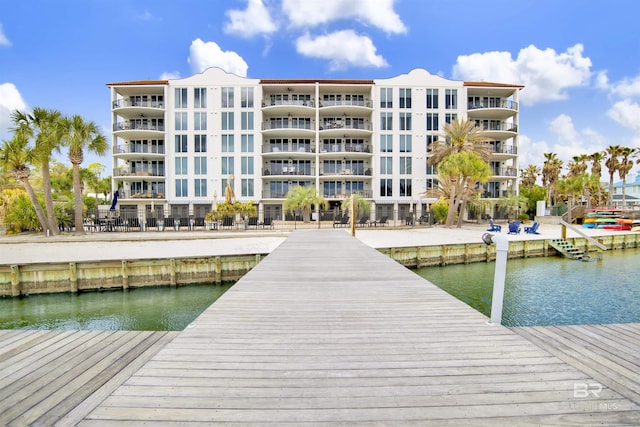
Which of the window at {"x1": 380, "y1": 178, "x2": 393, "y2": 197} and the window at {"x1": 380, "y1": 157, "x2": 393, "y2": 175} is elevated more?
the window at {"x1": 380, "y1": 157, "x2": 393, "y2": 175}

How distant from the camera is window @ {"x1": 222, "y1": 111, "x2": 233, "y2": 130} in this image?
1422 inches

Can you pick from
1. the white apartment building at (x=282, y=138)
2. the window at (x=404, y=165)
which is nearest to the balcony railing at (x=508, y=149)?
the white apartment building at (x=282, y=138)

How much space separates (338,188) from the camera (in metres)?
37.4

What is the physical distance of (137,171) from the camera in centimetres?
3703

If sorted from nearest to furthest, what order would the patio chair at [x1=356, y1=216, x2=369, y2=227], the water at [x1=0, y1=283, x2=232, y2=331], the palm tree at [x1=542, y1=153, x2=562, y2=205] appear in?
the water at [x1=0, y1=283, x2=232, y2=331] → the patio chair at [x1=356, y1=216, x2=369, y2=227] → the palm tree at [x1=542, y1=153, x2=562, y2=205]

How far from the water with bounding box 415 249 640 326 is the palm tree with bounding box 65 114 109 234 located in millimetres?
21988

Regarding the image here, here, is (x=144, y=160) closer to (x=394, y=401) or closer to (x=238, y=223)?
(x=238, y=223)

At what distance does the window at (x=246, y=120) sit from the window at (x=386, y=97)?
48.2 ft

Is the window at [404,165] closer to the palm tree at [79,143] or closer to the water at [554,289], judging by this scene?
the water at [554,289]

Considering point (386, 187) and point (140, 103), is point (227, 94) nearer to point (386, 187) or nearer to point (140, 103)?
point (140, 103)

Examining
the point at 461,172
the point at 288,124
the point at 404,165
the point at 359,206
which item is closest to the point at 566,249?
the point at 461,172

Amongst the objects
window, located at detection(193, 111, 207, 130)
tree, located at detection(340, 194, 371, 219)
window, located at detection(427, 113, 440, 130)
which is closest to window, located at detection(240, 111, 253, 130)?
window, located at detection(193, 111, 207, 130)

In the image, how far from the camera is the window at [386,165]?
3694 centimetres

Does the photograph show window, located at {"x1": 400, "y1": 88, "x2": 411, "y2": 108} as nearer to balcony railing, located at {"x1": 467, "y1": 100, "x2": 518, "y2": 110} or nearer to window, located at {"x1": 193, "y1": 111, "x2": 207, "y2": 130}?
balcony railing, located at {"x1": 467, "y1": 100, "x2": 518, "y2": 110}
